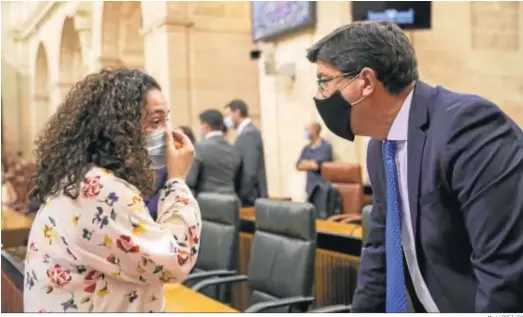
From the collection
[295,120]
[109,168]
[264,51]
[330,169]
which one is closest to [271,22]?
[264,51]

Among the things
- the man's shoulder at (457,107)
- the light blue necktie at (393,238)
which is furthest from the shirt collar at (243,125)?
the man's shoulder at (457,107)

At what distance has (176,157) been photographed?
62.2 inches

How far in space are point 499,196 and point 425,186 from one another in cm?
14

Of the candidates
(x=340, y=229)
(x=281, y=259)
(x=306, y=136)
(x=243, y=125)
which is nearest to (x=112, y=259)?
(x=281, y=259)

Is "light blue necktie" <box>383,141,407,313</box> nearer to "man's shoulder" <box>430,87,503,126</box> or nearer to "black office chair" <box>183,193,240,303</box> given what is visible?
"man's shoulder" <box>430,87,503,126</box>

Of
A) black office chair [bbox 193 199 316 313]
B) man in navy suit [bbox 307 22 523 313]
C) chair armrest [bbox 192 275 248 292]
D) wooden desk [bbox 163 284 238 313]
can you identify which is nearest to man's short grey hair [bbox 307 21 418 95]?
man in navy suit [bbox 307 22 523 313]

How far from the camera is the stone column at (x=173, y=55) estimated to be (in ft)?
24.2

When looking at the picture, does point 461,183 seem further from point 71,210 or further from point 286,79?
point 286,79

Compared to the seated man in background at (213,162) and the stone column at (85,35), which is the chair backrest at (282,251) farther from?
the stone column at (85,35)

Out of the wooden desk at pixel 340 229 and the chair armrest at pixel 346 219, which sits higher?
the wooden desk at pixel 340 229

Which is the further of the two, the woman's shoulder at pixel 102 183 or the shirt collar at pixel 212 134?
the shirt collar at pixel 212 134

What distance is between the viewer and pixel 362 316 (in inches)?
58.4

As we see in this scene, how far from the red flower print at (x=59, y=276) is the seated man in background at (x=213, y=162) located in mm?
3008

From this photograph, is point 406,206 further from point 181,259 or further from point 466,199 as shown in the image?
point 181,259
